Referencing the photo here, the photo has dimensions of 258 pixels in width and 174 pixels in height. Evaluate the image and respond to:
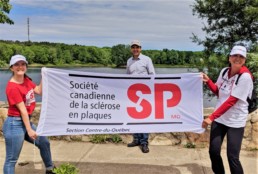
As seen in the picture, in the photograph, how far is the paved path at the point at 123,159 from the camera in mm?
5148

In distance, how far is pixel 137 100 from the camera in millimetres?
5078

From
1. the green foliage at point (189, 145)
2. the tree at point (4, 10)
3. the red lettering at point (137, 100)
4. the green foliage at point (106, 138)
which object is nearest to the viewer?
the red lettering at point (137, 100)

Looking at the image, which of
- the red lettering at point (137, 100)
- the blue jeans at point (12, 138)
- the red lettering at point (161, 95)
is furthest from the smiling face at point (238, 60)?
the blue jeans at point (12, 138)

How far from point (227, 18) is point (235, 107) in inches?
198

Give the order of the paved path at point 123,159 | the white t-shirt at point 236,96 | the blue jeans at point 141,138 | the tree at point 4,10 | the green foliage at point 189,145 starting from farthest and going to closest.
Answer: the tree at point 4,10 < the green foliage at point 189,145 < the blue jeans at point 141,138 < the paved path at point 123,159 < the white t-shirt at point 236,96

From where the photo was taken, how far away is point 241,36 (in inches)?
328

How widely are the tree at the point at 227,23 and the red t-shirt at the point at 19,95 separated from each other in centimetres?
526

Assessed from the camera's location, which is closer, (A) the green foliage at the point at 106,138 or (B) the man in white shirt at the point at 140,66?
Answer: (B) the man in white shirt at the point at 140,66

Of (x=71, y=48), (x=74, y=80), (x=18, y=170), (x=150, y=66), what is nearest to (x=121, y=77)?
(x=74, y=80)

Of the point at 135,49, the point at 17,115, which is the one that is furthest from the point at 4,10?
the point at 17,115

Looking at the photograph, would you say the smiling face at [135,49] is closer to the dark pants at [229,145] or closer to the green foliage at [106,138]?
the green foliage at [106,138]

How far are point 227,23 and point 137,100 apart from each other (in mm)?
4542

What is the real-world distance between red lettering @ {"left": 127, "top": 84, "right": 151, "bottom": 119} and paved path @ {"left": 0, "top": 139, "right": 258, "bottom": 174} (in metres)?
0.82

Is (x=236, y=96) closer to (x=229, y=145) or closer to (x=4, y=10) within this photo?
(x=229, y=145)
